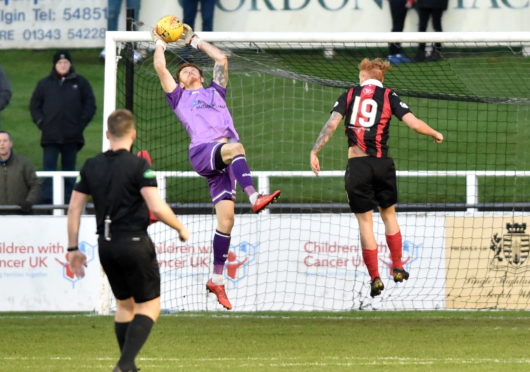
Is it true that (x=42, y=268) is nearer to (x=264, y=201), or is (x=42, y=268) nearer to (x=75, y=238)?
(x=264, y=201)

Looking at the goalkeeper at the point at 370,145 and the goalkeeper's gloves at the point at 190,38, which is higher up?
the goalkeeper's gloves at the point at 190,38

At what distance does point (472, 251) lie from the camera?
1443cm

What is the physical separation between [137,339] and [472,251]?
6268 mm

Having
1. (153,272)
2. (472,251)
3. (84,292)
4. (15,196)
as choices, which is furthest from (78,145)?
(153,272)

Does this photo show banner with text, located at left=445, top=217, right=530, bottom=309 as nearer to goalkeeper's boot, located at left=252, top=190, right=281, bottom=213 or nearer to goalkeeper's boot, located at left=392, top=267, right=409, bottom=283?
goalkeeper's boot, located at left=392, top=267, right=409, bottom=283

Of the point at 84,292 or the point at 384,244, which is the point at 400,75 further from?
the point at 84,292

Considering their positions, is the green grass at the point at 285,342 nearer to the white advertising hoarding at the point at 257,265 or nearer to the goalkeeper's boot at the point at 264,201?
the white advertising hoarding at the point at 257,265

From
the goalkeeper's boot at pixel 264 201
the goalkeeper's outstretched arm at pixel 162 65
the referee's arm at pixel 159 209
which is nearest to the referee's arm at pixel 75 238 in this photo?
the referee's arm at pixel 159 209

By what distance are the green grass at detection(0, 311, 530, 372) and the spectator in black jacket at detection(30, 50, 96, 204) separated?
3182mm

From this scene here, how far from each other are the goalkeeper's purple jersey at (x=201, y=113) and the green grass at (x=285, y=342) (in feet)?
6.61

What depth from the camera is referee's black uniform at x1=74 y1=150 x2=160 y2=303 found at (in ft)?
29.7

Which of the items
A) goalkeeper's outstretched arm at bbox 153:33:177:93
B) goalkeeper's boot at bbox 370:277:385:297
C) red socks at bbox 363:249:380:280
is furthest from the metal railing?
goalkeeper's boot at bbox 370:277:385:297

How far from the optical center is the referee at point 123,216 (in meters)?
9.05

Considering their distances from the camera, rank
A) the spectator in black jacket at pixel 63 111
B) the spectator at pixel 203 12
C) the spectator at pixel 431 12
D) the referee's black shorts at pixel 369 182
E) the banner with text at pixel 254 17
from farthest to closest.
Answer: the banner with text at pixel 254 17 → the spectator at pixel 203 12 → the spectator at pixel 431 12 → the spectator in black jacket at pixel 63 111 → the referee's black shorts at pixel 369 182
